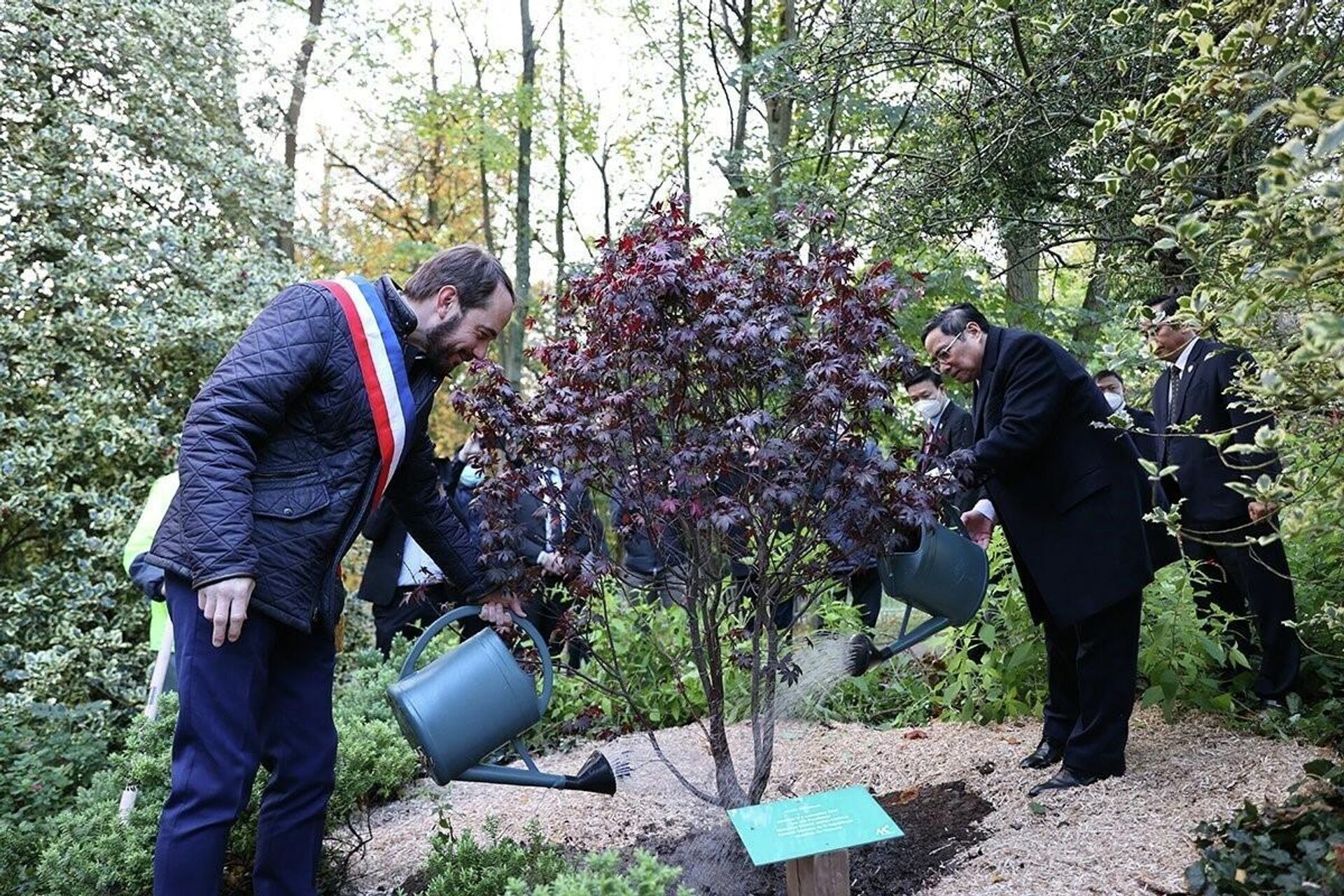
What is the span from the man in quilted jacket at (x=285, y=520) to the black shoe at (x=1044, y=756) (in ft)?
6.47

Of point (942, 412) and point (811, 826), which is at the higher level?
point (942, 412)

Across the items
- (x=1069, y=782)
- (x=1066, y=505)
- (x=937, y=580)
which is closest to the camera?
(x=937, y=580)

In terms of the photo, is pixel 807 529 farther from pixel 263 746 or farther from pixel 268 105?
pixel 268 105

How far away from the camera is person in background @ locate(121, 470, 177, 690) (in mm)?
3830

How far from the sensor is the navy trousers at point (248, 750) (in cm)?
235

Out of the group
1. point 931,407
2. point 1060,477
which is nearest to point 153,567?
point 1060,477

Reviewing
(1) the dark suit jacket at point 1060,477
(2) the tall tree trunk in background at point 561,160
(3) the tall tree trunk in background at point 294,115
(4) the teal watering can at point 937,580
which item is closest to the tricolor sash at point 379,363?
(4) the teal watering can at point 937,580

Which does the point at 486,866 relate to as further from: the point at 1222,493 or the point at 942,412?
the point at 942,412

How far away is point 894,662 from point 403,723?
10.5 feet

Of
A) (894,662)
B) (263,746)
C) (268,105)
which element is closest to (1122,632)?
(894,662)

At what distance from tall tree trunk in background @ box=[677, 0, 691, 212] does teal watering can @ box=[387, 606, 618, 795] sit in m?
12.1

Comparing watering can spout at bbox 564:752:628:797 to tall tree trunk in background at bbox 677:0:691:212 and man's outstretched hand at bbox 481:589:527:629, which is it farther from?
tall tree trunk in background at bbox 677:0:691:212

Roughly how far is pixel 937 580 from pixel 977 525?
38.9 inches

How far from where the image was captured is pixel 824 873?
2.45 meters
